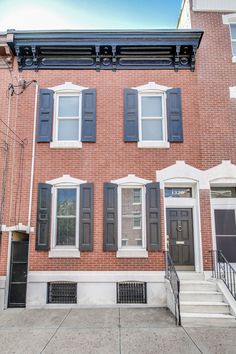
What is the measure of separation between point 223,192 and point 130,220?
131 inches

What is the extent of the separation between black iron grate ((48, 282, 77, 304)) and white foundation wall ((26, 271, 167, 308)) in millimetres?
162

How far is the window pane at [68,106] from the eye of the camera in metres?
9.83

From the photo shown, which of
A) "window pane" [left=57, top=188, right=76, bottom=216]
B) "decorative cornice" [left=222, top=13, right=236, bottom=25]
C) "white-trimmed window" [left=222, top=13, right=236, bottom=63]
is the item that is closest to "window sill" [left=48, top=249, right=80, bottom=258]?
"window pane" [left=57, top=188, right=76, bottom=216]

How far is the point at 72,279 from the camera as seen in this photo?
27.9 ft

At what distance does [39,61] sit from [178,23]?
645cm

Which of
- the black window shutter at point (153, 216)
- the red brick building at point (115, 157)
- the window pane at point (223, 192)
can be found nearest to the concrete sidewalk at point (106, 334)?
the red brick building at point (115, 157)

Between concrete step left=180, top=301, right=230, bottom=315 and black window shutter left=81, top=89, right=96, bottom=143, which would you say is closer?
concrete step left=180, top=301, right=230, bottom=315

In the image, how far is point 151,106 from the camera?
985 cm

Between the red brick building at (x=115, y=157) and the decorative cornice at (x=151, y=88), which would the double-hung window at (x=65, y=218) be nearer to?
the red brick building at (x=115, y=157)

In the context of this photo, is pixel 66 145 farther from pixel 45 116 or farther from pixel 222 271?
pixel 222 271

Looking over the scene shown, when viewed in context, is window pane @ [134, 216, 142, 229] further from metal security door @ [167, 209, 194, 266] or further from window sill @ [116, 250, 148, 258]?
metal security door @ [167, 209, 194, 266]

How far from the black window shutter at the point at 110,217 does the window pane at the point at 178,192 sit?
71.1 inches

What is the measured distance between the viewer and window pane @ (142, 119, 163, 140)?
9.59 metres

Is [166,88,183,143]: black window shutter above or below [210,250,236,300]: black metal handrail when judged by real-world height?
above
